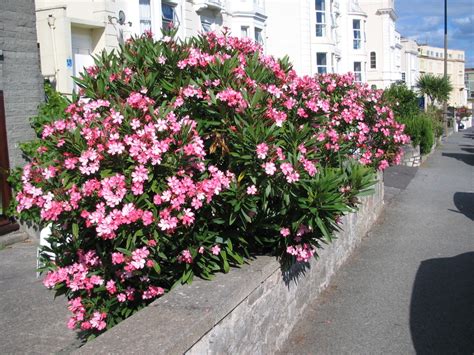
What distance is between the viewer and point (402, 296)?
256 inches

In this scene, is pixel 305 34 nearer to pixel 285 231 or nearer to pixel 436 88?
pixel 436 88

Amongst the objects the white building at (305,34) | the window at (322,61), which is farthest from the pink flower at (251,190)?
the window at (322,61)

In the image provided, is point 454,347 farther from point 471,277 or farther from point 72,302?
point 72,302

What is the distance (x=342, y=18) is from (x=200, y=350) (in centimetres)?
4336

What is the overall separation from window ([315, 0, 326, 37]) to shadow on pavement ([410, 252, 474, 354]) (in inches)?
1169

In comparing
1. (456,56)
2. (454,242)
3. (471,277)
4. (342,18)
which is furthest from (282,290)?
(456,56)

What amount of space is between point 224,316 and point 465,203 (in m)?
10.7

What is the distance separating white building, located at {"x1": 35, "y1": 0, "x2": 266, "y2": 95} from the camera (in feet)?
34.8

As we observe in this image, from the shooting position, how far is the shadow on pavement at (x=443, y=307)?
16.9 ft

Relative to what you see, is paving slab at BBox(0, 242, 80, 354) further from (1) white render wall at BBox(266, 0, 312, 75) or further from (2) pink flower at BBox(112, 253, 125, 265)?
(1) white render wall at BBox(266, 0, 312, 75)

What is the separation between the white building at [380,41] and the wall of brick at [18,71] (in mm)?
47765

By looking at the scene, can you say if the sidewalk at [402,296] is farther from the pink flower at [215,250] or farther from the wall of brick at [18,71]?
the wall of brick at [18,71]

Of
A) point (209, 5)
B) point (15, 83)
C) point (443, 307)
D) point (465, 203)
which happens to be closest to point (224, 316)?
point (443, 307)

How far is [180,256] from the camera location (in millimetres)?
3885
